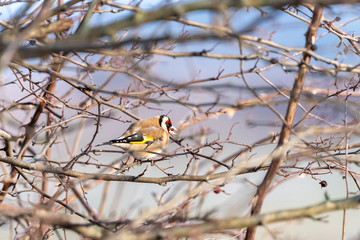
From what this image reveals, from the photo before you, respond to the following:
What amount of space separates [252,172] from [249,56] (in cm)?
111

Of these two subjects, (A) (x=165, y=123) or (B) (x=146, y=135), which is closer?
(B) (x=146, y=135)

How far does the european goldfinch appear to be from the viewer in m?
4.97

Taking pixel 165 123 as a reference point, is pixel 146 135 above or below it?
below

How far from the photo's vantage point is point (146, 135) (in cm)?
538

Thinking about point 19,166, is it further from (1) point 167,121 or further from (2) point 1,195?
(1) point 167,121

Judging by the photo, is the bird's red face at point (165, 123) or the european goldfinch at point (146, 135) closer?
the european goldfinch at point (146, 135)

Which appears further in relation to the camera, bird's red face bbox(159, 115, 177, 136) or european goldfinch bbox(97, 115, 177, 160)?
bird's red face bbox(159, 115, 177, 136)

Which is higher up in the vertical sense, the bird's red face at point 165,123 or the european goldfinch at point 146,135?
the bird's red face at point 165,123

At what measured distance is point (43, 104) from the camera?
12.5ft

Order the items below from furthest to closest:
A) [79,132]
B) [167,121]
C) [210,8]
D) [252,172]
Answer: [167,121] → [79,132] → [252,172] → [210,8]

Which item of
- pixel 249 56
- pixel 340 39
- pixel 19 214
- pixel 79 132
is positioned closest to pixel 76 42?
pixel 19 214

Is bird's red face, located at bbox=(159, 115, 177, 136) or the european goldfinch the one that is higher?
bird's red face, located at bbox=(159, 115, 177, 136)

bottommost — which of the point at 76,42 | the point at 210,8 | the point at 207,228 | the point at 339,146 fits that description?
the point at 207,228

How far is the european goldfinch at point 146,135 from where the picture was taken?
497cm
